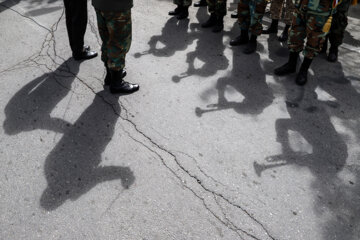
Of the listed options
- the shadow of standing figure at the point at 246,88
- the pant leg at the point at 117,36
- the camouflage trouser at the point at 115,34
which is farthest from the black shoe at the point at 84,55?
the shadow of standing figure at the point at 246,88

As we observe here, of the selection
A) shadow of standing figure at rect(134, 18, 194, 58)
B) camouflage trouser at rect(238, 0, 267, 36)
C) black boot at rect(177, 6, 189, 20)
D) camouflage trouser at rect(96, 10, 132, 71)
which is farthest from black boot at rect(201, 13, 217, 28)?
camouflage trouser at rect(96, 10, 132, 71)

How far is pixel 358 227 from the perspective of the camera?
7.21 feet

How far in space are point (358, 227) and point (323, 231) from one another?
267 mm

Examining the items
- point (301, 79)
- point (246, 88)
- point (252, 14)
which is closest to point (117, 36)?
point (246, 88)

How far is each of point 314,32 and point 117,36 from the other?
2.14 m

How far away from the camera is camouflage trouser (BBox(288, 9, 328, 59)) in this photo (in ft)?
10.7

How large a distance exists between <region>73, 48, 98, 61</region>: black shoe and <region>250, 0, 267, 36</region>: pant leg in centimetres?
220

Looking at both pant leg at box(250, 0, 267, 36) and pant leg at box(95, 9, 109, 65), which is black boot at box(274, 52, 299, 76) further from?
pant leg at box(95, 9, 109, 65)

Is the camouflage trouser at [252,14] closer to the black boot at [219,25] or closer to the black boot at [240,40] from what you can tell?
the black boot at [240,40]

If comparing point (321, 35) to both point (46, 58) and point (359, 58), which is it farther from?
point (46, 58)

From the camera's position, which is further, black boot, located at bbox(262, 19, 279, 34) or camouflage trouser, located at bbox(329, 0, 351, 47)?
black boot, located at bbox(262, 19, 279, 34)

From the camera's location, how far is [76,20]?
147 inches

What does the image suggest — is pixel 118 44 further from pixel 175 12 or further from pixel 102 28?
pixel 175 12

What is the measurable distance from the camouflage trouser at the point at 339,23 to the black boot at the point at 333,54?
6 centimetres
